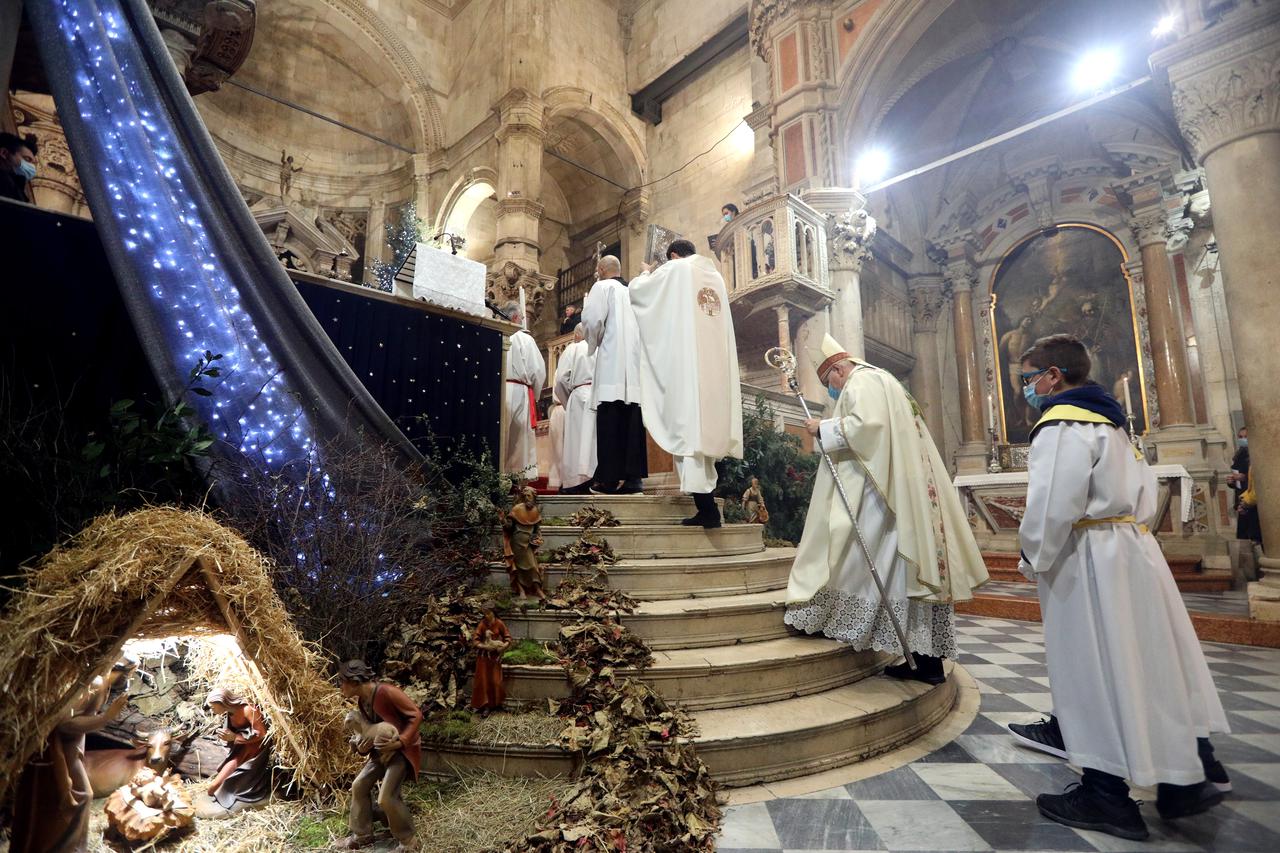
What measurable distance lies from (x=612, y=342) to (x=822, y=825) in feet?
11.3

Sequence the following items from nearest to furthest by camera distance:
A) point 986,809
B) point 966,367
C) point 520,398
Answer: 1. point 986,809
2. point 520,398
3. point 966,367

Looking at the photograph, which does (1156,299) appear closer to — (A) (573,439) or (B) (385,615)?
(A) (573,439)

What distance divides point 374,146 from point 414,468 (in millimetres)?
13808

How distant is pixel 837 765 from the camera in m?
2.63

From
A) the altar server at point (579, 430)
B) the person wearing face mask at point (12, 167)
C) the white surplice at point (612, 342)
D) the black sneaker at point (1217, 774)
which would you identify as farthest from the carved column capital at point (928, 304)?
the person wearing face mask at point (12, 167)

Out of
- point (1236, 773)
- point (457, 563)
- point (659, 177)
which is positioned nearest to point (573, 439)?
point (457, 563)

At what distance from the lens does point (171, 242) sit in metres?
3.25

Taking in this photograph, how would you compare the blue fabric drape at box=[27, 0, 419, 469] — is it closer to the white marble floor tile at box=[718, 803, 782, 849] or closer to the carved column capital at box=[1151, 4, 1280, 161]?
the white marble floor tile at box=[718, 803, 782, 849]

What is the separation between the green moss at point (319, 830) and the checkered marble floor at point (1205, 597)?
18.3 ft

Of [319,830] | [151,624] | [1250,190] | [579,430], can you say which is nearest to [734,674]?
[319,830]

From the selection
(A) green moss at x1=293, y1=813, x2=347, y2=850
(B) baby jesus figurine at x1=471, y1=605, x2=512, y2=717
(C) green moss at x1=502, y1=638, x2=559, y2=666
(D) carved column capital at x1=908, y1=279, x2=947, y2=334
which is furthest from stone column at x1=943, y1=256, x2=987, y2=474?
(A) green moss at x1=293, y1=813, x2=347, y2=850

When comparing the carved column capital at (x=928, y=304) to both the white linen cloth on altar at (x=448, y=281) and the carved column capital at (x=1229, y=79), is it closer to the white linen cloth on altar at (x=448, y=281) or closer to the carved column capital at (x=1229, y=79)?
the carved column capital at (x=1229, y=79)

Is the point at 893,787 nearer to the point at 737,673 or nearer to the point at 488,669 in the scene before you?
the point at 737,673

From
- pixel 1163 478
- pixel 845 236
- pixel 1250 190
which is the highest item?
pixel 845 236
